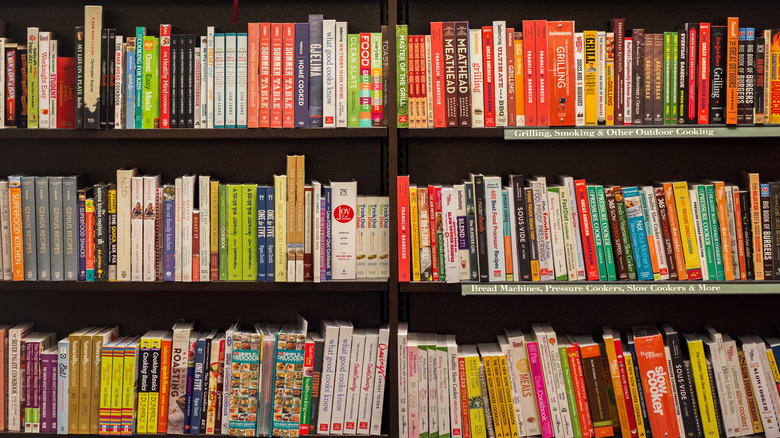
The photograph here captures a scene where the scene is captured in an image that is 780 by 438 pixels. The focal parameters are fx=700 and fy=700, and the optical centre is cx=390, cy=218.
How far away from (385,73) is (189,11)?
0.72 m

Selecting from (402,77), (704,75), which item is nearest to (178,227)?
(402,77)

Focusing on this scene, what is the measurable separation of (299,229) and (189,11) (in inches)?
32.6

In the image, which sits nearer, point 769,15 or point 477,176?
point 477,176

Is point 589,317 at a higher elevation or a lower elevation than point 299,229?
lower

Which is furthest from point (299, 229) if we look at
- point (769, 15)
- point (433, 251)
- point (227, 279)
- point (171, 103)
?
point (769, 15)

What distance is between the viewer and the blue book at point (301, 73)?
2.04 meters

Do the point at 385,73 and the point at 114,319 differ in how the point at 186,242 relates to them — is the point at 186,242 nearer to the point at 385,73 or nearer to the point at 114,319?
the point at 114,319

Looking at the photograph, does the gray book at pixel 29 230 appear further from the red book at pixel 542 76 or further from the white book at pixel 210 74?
the red book at pixel 542 76

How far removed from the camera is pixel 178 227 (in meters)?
2.07

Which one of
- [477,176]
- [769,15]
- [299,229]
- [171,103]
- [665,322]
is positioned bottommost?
[665,322]

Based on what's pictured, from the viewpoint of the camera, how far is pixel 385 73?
2037 millimetres

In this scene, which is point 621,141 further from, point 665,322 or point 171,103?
point 171,103

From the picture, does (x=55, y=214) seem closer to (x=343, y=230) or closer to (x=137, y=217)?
(x=137, y=217)

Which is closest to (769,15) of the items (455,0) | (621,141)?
(621,141)
